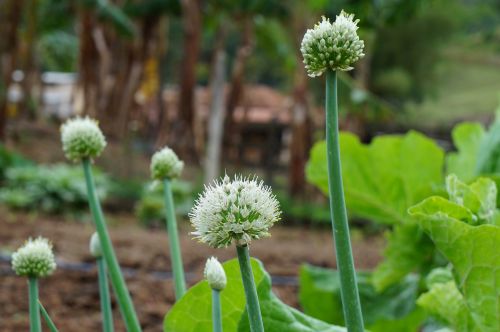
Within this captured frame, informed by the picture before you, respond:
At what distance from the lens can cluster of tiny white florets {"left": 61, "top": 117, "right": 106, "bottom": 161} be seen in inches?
32.2

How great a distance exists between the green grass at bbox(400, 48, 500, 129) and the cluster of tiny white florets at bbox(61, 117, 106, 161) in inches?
1252

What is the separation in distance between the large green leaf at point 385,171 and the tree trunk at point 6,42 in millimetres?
10205

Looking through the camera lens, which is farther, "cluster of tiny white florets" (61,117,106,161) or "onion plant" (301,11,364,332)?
"cluster of tiny white florets" (61,117,106,161)

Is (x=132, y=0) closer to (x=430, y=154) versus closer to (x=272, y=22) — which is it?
(x=272, y=22)

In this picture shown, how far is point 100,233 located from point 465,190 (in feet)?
1.39

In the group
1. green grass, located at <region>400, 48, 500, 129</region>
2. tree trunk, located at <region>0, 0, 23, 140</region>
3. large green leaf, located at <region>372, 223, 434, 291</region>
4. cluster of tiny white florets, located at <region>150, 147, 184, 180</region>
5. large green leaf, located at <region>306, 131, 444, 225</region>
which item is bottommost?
large green leaf, located at <region>372, 223, 434, 291</region>

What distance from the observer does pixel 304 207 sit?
37.8ft

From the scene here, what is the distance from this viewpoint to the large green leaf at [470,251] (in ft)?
2.36

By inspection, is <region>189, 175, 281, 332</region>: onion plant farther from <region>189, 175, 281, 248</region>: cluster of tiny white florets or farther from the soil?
the soil

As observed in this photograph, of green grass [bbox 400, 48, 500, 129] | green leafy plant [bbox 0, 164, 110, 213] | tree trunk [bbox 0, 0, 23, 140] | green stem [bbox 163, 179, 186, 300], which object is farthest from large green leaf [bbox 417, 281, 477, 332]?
green grass [bbox 400, 48, 500, 129]

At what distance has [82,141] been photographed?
32.4 inches

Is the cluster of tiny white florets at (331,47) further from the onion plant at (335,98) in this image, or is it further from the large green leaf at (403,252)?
the large green leaf at (403,252)

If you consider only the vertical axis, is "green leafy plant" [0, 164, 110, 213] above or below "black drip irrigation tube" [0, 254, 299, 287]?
above

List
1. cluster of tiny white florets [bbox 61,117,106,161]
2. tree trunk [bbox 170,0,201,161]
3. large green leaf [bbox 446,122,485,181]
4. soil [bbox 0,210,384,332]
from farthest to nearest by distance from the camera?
Result: tree trunk [bbox 170,0,201,161] → soil [bbox 0,210,384,332] → large green leaf [bbox 446,122,485,181] → cluster of tiny white florets [bbox 61,117,106,161]
